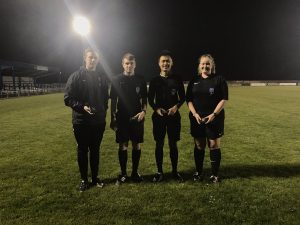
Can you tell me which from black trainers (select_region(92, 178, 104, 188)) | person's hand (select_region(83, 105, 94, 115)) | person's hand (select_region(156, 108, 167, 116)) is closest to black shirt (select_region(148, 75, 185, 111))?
person's hand (select_region(156, 108, 167, 116))

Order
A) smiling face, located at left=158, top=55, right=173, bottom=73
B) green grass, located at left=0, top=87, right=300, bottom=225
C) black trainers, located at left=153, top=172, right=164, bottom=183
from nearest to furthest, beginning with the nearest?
green grass, located at left=0, top=87, right=300, bottom=225 < smiling face, located at left=158, top=55, right=173, bottom=73 < black trainers, located at left=153, top=172, right=164, bottom=183

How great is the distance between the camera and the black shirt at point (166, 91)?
502 centimetres

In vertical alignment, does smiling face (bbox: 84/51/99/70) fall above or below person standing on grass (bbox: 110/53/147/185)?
above

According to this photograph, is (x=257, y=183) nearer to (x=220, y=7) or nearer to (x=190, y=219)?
(x=190, y=219)

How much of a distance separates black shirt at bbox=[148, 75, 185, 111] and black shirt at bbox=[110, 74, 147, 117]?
21 centimetres

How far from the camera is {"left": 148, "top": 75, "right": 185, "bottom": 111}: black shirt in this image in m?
5.02

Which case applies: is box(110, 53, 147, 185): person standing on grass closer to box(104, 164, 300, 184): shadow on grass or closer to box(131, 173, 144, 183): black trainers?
box(131, 173, 144, 183): black trainers

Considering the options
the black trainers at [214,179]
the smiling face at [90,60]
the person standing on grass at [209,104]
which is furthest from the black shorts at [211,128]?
the smiling face at [90,60]

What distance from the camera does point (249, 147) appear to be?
775cm

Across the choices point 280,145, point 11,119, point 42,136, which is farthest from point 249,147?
point 11,119

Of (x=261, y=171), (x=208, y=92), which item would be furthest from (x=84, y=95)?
(x=261, y=171)

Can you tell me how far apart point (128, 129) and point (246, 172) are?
241 centimetres

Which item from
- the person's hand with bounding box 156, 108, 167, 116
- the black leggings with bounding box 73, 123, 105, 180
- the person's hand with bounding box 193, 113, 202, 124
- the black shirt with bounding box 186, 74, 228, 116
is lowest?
the black leggings with bounding box 73, 123, 105, 180

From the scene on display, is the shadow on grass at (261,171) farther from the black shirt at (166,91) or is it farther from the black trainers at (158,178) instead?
the black shirt at (166,91)
